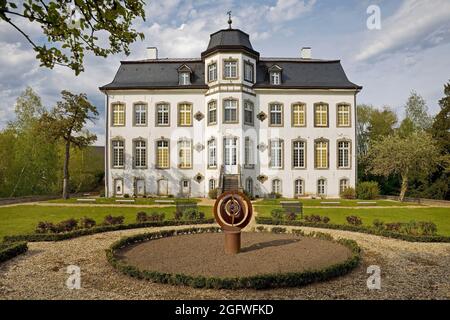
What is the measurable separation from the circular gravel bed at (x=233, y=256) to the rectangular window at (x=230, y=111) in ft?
56.0

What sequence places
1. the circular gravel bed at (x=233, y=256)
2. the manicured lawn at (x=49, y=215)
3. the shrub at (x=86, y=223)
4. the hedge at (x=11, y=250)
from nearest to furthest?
1. the circular gravel bed at (x=233, y=256)
2. the hedge at (x=11, y=250)
3. the shrub at (x=86, y=223)
4. the manicured lawn at (x=49, y=215)

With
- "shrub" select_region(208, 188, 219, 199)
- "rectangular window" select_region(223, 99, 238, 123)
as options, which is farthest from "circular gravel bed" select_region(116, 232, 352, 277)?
"rectangular window" select_region(223, 99, 238, 123)

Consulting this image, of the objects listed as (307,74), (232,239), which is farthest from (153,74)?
(232,239)

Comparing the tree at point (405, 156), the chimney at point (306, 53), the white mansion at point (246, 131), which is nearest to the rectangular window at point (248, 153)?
the white mansion at point (246, 131)

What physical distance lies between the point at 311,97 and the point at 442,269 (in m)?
23.5

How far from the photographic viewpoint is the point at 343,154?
30.4 metres

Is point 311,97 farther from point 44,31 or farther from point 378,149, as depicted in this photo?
point 44,31

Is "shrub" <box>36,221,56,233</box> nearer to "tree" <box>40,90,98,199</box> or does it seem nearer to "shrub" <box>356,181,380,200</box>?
"tree" <box>40,90,98,199</box>

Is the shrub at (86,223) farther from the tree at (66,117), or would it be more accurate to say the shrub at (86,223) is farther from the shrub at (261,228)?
the tree at (66,117)

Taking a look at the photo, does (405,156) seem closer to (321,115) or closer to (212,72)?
(321,115)

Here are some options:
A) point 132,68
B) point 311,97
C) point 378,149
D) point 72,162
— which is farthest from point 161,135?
point 378,149

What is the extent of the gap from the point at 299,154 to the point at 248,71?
348 inches

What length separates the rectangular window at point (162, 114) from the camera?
30.7 metres
